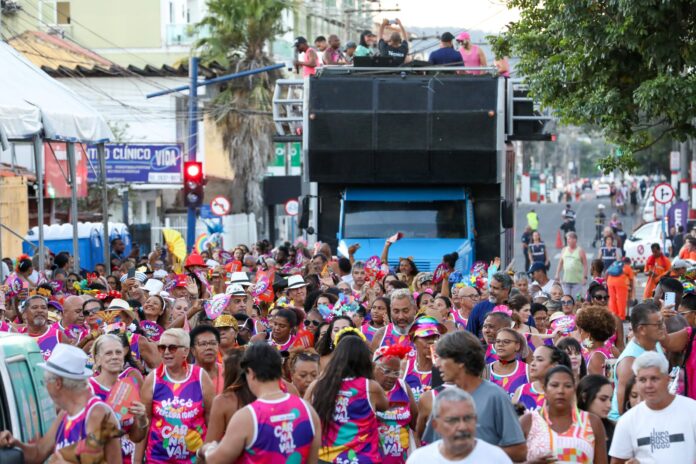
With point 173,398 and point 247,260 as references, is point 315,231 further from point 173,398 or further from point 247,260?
point 173,398

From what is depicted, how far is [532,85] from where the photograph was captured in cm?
2036

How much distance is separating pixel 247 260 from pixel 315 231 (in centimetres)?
188

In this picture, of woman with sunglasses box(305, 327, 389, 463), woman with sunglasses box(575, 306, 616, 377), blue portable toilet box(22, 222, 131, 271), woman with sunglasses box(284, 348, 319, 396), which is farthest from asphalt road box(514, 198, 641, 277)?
woman with sunglasses box(305, 327, 389, 463)

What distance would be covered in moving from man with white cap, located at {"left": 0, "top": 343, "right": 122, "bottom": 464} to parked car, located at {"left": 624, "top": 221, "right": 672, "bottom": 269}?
32.4m

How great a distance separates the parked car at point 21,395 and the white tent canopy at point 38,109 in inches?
374

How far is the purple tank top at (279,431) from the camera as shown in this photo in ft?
22.4

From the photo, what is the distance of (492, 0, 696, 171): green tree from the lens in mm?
17906

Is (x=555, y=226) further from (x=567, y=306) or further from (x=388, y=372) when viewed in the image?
(x=388, y=372)

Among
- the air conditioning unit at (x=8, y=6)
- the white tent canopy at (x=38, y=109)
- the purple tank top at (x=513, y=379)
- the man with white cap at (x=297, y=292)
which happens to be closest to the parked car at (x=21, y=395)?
the purple tank top at (x=513, y=379)

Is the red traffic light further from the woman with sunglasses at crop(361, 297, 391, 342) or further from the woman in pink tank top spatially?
the woman with sunglasses at crop(361, 297, 391, 342)

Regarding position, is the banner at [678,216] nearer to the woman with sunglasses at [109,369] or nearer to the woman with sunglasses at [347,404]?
the woman with sunglasses at [109,369]

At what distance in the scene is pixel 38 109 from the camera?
1873 cm

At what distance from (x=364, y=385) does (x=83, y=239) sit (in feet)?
80.4

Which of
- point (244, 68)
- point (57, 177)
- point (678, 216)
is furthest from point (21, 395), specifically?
point (244, 68)
